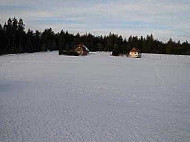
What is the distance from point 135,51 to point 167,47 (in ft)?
181

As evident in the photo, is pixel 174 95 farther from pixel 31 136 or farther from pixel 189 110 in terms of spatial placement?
pixel 31 136

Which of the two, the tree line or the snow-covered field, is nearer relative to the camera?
the snow-covered field

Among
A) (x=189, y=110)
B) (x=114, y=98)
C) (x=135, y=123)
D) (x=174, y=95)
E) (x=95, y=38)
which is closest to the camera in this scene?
(x=135, y=123)

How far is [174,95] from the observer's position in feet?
50.9

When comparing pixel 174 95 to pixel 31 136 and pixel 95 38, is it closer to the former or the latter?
pixel 31 136

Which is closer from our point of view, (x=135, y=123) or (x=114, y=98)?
(x=135, y=123)

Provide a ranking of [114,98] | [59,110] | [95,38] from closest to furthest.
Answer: [59,110]
[114,98]
[95,38]

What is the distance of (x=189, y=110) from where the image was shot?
39.1ft

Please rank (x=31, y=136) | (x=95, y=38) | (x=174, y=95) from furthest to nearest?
(x=95, y=38), (x=174, y=95), (x=31, y=136)

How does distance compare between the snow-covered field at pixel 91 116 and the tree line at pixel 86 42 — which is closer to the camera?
the snow-covered field at pixel 91 116

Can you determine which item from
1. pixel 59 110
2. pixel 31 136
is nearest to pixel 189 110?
pixel 59 110

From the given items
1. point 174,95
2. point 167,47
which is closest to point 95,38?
point 167,47

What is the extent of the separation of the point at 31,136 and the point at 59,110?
2929 mm

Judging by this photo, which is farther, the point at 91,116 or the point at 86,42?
the point at 86,42
